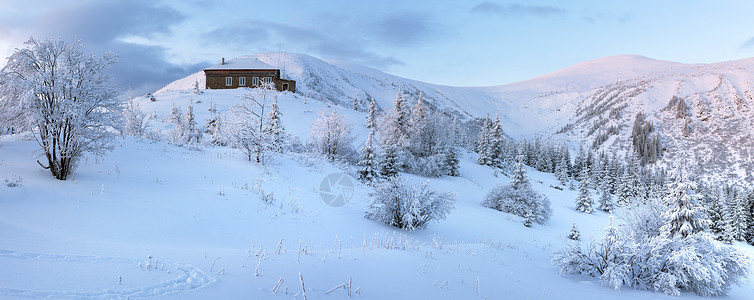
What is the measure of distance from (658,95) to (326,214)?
8207 inches

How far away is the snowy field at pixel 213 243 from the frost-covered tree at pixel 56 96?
3.19ft

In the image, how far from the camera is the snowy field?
4.21m

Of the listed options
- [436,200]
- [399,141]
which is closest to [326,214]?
[436,200]

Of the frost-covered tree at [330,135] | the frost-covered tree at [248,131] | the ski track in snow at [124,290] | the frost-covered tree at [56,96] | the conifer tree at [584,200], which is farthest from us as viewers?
the conifer tree at [584,200]

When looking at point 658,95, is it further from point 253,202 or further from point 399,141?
point 253,202

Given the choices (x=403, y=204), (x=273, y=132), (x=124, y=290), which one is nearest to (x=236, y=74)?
(x=273, y=132)

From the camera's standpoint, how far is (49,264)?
433 cm

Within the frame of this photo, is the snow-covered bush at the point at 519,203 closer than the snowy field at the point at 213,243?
No

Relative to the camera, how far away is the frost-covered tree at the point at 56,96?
10.3m

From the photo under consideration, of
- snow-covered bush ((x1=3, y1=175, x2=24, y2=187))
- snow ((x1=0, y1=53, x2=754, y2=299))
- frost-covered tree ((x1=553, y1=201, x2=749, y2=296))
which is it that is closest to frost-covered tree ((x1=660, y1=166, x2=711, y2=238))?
snow ((x1=0, y1=53, x2=754, y2=299))

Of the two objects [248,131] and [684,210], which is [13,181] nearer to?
[248,131]

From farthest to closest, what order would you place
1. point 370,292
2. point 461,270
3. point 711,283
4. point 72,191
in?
point 72,191, point 711,283, point 461,270, point 370,292

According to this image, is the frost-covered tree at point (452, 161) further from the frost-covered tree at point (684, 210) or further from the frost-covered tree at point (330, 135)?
the frost-covered tree at point (684, 210)

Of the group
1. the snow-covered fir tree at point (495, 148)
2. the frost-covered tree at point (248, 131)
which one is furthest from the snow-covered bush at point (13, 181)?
the snow-covered fir tree at point (495, 148)
